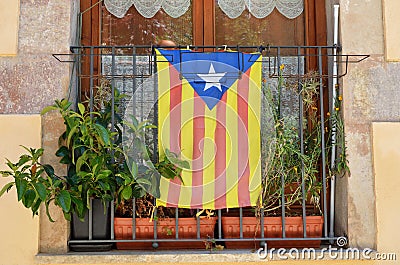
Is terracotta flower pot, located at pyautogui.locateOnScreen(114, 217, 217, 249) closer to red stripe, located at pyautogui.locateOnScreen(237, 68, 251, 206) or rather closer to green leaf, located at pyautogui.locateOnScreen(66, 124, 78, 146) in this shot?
red stripe, located at pyautogui.locateOnScreen(237, 68, 251, 206)

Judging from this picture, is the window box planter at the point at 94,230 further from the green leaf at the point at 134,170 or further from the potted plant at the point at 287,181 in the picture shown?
the potted plant at the point at 287,181

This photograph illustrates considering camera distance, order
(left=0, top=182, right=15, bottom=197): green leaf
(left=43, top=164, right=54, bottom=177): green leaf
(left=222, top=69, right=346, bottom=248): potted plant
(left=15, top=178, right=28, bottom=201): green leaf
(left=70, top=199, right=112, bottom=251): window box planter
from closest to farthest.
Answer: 1. (left=15, top=178, right=28, bottom=201): green leaf
2. (left=0, top=182, right=15, bottom=197): green leaf
3. (left=43, top=164, right=54, bottom=177): green leaf
4. (left=70, top=199, right=112, bottom=251): window box planter
5. (left=222, top=69, right=346, bottom=248): potted plant

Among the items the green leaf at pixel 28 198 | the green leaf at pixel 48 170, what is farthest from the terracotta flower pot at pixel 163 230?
the green leaf at pixel 28 198

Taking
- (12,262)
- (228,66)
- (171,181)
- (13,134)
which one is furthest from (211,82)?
(12,262)

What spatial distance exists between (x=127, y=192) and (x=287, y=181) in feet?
4.03

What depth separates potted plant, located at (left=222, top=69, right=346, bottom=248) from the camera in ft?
14.2

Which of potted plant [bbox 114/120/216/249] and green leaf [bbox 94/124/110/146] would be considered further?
potted plant [bbox 114/120/216/249]

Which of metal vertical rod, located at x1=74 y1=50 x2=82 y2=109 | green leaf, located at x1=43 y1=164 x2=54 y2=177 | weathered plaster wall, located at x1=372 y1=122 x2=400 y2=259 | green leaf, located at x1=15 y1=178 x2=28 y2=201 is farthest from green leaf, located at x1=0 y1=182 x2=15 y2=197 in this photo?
weathered plaster wall, located at x1=372 y1=122 x2=400 y2=259

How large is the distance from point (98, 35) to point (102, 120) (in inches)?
34.6

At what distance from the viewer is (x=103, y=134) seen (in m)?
3.97

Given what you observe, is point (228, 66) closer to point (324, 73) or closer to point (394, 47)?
point (324, 73)

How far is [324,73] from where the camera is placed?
4816 millimetres

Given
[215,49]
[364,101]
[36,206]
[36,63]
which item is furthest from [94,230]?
[364,101]

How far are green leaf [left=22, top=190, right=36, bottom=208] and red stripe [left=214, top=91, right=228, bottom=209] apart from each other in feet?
4.24
